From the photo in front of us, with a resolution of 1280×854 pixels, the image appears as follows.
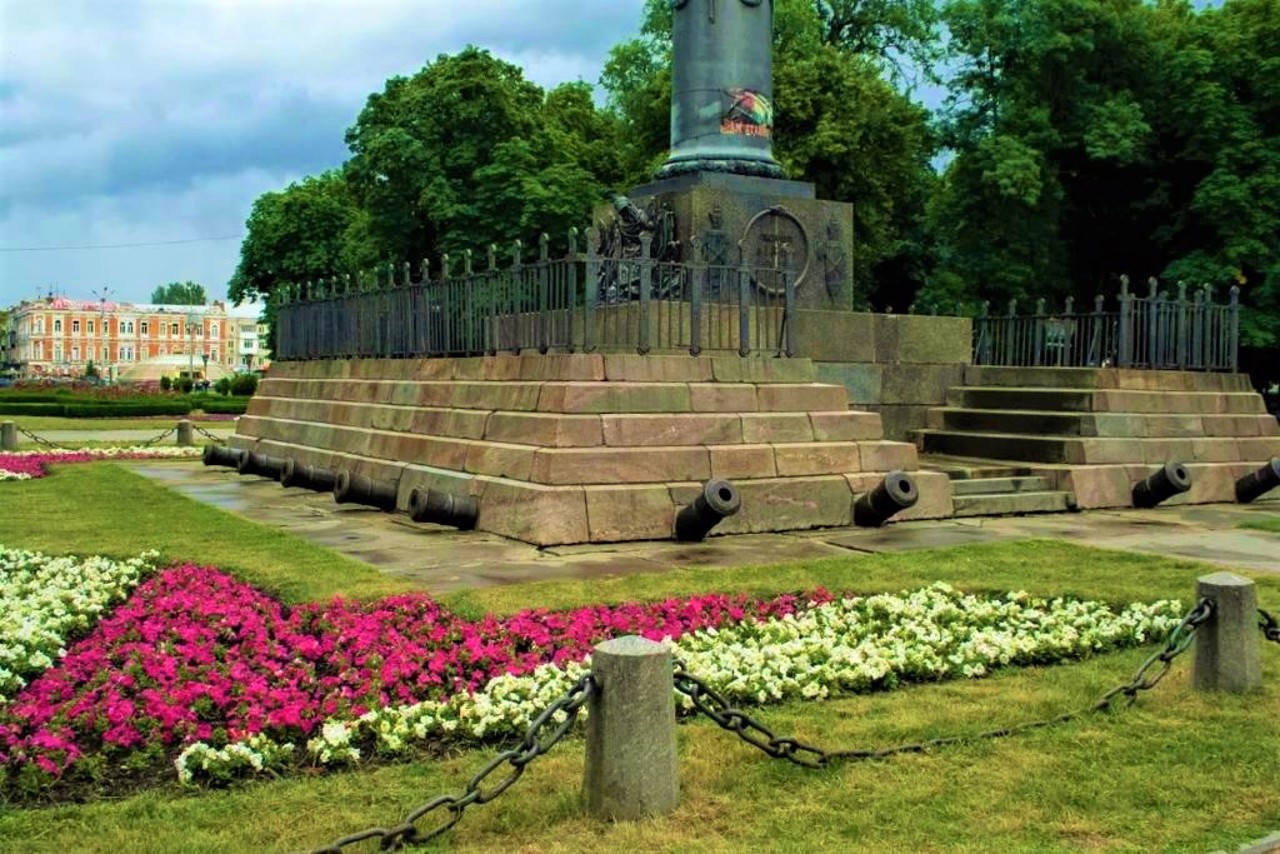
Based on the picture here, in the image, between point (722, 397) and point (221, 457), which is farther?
point (221, 457)

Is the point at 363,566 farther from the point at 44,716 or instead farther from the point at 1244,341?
the point at 1244,341

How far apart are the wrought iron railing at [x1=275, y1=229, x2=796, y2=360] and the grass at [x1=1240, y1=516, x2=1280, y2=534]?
4784 millimetres

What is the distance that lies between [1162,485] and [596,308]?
21.5ft

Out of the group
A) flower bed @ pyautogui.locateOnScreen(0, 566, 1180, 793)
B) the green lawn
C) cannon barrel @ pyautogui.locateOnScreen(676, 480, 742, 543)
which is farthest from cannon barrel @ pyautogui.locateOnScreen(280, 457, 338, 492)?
the green lawn

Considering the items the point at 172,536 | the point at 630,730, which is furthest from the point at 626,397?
A: the point at 630,730

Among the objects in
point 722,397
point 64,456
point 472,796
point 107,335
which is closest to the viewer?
point 472,796

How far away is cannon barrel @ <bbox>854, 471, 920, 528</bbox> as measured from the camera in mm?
11094

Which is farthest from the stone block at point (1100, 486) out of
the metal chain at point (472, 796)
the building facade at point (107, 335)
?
the building facade at point (107, 335)

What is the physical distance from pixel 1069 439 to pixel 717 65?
605cm

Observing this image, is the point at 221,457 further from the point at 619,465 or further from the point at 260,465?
the point at 619,465

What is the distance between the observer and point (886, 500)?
36.7 ft

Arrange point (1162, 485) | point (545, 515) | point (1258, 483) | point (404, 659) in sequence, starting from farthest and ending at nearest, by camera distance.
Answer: point (1258, 483), point (1162, 485), point (545, 515), point (404, 659)

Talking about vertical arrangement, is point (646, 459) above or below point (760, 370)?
below

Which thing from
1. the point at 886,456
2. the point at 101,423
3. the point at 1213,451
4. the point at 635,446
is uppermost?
the point at 635,446
